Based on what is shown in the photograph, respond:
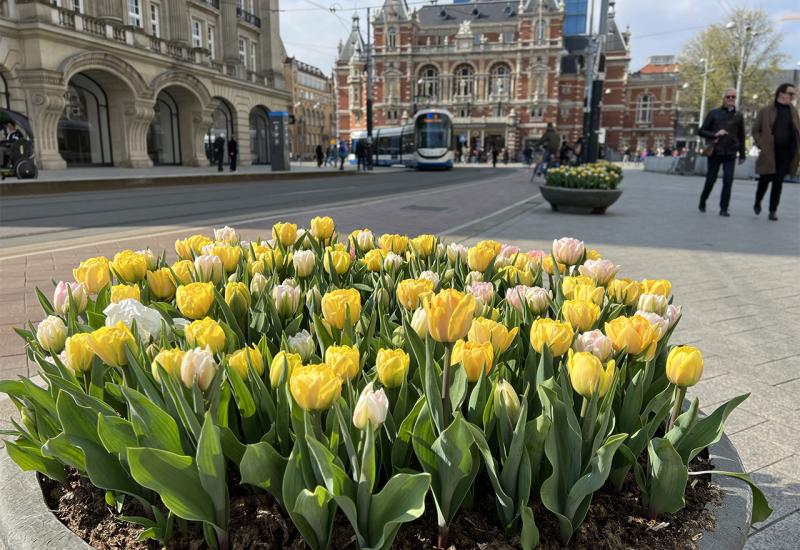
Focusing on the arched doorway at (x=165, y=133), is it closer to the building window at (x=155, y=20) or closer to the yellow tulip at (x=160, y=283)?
the building window at (x=155, y=20)

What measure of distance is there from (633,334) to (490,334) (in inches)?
13.0

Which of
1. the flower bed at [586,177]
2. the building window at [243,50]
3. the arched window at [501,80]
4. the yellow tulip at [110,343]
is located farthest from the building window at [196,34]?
the arched window at [501,80]

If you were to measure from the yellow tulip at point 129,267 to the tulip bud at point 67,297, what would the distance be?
18 centimetres

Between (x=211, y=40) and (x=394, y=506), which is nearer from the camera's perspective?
(x=394, y=506)

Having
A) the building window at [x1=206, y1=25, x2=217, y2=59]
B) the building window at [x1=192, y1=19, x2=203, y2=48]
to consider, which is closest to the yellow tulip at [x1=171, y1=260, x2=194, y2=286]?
the building window at [x1=192, y1=19, x2=203, y2=48]

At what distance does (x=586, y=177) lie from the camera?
1087 cm

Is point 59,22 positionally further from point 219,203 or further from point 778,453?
point 778,453

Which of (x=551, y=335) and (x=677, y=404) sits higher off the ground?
(x=551, y=335)

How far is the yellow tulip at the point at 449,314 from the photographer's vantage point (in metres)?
1.13

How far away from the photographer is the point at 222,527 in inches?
45.4

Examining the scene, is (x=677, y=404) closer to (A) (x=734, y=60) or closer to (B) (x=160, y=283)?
(B) (x=160, y=283)

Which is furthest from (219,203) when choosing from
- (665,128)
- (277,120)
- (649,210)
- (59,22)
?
(665,128)

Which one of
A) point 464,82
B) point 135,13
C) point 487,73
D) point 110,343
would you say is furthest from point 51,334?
point 464,82

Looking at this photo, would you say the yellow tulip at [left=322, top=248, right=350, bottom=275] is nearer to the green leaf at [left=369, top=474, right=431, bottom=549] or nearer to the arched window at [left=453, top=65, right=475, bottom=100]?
the green leaf at [left=369, top=474, right=431, bottom=549]
